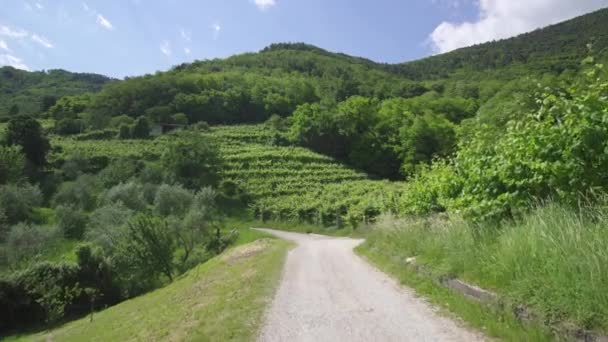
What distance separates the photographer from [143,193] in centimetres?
6569

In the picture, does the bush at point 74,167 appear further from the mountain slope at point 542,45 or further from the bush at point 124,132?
the mountain slope at point 542,45

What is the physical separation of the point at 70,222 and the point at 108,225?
1185 centimetres

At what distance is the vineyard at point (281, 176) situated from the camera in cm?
5750

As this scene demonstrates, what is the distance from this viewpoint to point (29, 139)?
3125 inches

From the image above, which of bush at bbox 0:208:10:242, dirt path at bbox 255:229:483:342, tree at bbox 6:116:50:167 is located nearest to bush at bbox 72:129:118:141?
tree at bbox 6:116:50:167

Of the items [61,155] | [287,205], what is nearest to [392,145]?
[287,205]

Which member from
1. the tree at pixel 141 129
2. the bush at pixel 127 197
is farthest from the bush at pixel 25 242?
the tree at pixel 141 129

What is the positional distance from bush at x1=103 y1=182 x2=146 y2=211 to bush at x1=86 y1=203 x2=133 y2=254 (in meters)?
3.92

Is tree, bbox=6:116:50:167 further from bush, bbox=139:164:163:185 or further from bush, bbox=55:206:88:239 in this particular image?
bush, bbox=55:206:88:239

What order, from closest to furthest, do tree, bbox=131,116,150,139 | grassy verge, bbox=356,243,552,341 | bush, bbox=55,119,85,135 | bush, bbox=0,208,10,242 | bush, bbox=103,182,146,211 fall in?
grassy verge, bbox=356,243,552,341, bush, bbox=0,208,10,242, bush, bbox=103,182,146,211, tree, bbox=131,116,150,139, bush, bbox=55,119,85,135

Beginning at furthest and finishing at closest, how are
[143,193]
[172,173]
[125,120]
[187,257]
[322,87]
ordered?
[322,87]
[125,120]
[172,173]
[143,193]
[187,257]

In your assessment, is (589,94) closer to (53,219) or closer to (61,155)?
(53,219)

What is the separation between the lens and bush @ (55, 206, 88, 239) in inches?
2245

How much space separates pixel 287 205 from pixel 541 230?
56.4m
